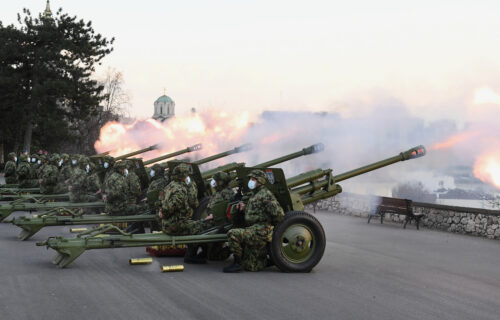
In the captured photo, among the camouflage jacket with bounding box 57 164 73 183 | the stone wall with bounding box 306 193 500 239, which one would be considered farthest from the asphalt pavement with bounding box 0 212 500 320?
the camouflage jacket with bounding box 57 164 73 183

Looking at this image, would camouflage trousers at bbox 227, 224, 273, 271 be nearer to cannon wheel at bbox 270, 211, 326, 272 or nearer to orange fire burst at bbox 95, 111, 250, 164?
cannon wheel at bbox 270, 211, 326, 272

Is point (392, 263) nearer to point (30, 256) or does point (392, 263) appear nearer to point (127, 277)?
point (127, 277)

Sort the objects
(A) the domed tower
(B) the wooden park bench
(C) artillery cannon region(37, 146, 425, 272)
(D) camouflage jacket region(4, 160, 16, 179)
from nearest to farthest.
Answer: (C) artillery cannon region(37, 146, 425, 272)
(B) the wooden park bench
(D) camouflage jacket region(4, 160, 16, 179)
(A) the domed tower

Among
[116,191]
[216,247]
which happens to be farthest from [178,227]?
[116,191]

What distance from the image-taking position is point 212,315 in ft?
21.5

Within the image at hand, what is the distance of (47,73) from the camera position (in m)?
39.8

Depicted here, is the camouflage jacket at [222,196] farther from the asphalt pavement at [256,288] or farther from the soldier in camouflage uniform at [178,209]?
the asphalt pavement at [256,288]

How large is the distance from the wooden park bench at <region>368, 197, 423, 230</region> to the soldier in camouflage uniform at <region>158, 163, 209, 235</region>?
26.4ft

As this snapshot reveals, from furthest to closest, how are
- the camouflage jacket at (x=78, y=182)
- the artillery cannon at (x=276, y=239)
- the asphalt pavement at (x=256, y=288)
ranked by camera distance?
the camouflage jacket at (x=78, y=182)
the artillery cannon at (x=276, y=239)
the asphalt pavement at (x=256, y=288)

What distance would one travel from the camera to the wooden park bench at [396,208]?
16109 mm

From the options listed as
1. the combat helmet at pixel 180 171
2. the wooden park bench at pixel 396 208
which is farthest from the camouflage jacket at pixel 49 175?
the wooden park bench at pixel 396 208

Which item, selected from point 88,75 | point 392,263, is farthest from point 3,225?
point 88,75

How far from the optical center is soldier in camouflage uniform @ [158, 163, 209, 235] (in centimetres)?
948

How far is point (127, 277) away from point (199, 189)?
14.7 feet
